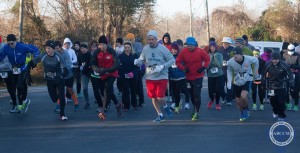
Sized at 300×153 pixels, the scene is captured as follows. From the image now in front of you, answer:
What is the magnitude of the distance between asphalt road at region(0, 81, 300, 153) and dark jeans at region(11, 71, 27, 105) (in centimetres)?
49

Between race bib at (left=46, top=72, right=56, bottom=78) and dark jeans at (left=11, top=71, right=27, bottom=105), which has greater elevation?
race bib at (left=46, top=72, right=56, bottom=78)

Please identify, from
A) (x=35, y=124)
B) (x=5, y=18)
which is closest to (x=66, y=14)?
(x=5, y=18)

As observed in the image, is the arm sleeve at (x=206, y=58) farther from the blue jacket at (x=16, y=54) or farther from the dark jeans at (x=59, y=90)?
the blue jacket at (x=16, y=54)

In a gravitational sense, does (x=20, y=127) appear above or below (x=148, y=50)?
below

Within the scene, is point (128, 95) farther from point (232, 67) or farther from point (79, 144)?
point (79, 144)

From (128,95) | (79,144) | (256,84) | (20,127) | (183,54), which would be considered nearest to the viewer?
(79,144)

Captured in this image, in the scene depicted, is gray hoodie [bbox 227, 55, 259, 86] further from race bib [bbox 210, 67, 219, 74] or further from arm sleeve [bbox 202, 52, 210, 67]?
race bib [bbox 210, 67, 219, 74]

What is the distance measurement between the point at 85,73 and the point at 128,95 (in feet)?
4.59

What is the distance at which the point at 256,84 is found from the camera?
15.5 m

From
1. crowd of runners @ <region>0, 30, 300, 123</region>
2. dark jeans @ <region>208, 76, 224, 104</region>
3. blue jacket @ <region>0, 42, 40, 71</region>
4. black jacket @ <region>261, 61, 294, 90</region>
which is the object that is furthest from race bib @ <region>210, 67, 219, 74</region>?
blue jacket @ <region>0, 42, 40, 71</region>

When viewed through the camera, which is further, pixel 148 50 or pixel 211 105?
pixel 211 105

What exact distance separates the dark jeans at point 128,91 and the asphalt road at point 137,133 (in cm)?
28

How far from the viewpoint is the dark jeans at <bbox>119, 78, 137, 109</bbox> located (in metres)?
14.3

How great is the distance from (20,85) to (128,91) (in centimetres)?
286
